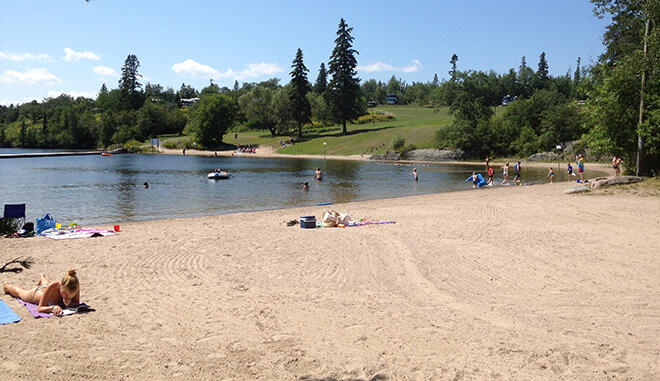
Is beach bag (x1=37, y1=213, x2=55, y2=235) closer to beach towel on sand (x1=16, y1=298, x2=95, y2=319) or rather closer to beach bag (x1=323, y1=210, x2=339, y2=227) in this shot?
beach towel on sand (x1=16, y1=298, x2=95, y2=319)

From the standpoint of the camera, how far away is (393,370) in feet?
20.3

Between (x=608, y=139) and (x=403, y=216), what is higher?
(x=608, y=139)

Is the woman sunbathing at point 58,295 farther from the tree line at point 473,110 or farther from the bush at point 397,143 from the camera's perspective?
the bush at point 397,143

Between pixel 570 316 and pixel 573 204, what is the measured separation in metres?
15.3

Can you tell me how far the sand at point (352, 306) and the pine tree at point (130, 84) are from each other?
129 metres

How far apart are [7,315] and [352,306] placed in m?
5.88

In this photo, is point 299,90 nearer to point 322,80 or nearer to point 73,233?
point 322,80

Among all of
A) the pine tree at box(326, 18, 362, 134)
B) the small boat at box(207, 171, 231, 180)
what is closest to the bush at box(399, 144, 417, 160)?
the pine tree at box(326, 18, 362, 134)

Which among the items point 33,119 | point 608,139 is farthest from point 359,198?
point 33,119

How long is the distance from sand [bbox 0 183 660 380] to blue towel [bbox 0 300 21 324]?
0.18 m

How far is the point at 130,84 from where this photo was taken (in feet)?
441

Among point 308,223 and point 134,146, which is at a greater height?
point 134,146

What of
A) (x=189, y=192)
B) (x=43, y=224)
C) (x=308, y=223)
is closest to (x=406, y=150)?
(x=189, y=192)

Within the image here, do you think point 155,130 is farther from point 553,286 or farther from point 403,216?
point 553,286
